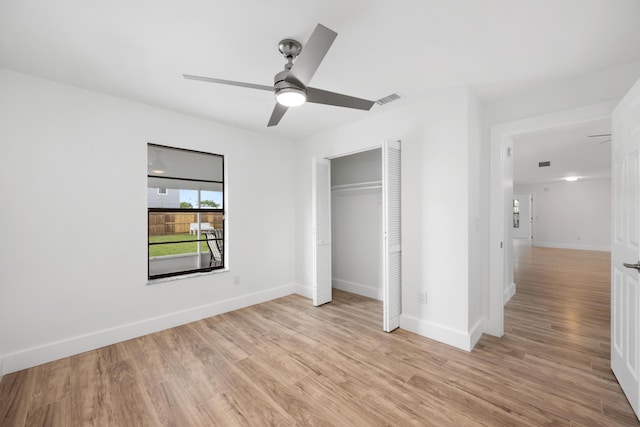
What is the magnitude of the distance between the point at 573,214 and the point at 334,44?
37.8ft

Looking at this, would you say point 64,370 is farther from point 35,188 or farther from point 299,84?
point 299,84

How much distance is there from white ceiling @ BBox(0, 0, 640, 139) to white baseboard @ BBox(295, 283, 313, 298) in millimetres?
2952

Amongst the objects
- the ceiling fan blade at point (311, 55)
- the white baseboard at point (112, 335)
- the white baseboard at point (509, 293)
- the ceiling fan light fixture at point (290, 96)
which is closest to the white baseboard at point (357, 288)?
the white baseboard at point (112, 335)

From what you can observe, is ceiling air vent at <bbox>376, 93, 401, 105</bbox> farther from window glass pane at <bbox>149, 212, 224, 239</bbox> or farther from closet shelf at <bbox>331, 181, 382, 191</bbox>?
window glass pane at <bbox>149, 212, 224, 239</bbox>

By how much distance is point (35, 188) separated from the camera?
2488 mm

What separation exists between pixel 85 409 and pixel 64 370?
2.48ft

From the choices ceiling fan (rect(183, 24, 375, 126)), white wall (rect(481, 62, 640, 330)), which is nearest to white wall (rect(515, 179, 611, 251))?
white wall (rect(481, 62, 640, 330))

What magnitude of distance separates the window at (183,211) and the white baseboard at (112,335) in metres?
0.51

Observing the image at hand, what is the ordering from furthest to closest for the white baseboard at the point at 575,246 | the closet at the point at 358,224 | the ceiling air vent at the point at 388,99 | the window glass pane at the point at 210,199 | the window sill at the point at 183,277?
the white baseboard at the point at 575,246
the closet at the point at 358,224
the window glass pane at the point at 210,199
the window sill at the point at 183,277
the ceiling air vent at the point at 388,99

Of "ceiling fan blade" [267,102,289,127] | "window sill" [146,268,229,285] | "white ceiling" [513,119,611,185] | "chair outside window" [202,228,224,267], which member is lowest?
"window sill" [146,268,229,285]

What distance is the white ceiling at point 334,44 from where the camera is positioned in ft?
5.45

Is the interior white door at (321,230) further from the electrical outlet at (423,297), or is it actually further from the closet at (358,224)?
the electrical outlet at (423,297)

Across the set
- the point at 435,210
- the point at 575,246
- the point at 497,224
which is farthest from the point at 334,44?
the point at 575,246

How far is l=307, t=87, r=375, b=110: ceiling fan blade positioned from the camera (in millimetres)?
1962
